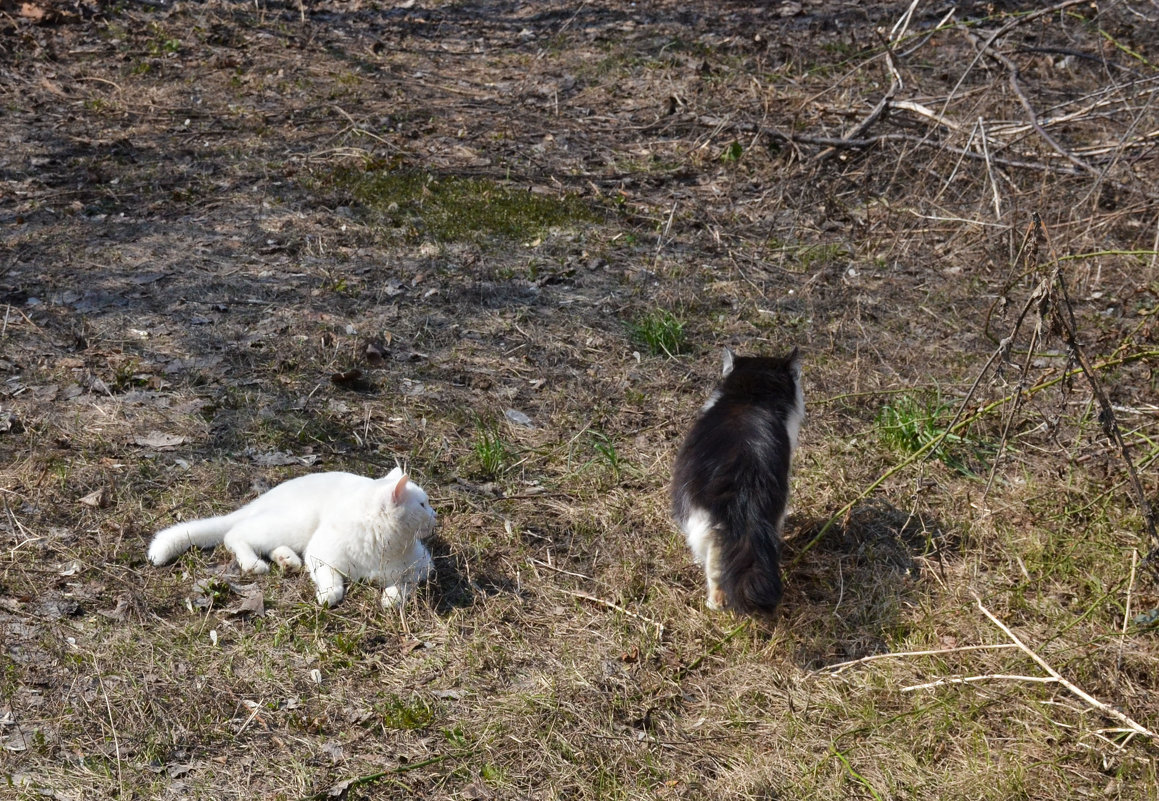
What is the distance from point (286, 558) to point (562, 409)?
181 cm

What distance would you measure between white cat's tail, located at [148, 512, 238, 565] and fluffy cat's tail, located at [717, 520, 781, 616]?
2.02 metres

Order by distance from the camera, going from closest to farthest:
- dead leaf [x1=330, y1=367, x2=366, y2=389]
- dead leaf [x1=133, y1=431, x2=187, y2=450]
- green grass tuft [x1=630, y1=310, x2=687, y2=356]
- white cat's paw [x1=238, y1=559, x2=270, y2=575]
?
white cat's paw [x1=238, y1=559, x2=270, y2=575] < dead leaf [x1=133, y1=431, x2=187, y2=450] < dead leaf [x1=330, y1=367, x2=366, y2=389] < green grass tuft [x1=630, y1=310, x2=687, y2=356]

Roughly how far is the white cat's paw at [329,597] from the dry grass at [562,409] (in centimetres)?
5

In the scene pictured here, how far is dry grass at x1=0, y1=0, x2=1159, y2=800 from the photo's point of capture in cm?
336

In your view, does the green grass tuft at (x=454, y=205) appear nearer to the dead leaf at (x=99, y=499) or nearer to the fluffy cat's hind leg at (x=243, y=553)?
the dead leaf at (x=99, y=499)

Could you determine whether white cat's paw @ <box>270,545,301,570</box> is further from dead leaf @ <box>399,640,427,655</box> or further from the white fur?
the white fur

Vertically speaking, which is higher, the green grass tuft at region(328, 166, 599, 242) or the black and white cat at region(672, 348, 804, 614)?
the black and white cat at region(672, 348, 804, 614)

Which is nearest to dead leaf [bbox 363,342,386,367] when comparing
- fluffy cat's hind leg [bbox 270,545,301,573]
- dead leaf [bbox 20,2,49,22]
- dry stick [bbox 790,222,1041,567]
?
fluffy cat's hind leg [bbox 270,545,301,573]

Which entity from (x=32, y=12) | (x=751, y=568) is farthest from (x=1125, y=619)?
(x=32, y=12)

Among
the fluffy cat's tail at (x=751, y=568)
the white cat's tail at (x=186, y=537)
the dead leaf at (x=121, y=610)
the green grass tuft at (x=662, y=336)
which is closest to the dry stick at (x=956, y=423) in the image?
the fluffy cat's tail at (x=751, y=568)

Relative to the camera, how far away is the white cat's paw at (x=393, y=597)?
12.7 ft

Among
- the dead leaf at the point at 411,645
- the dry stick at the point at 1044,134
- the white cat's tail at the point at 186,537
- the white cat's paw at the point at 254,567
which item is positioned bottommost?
the dead leaf at the point at 411,645

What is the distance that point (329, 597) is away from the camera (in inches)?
152

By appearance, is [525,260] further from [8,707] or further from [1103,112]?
[8,707]
